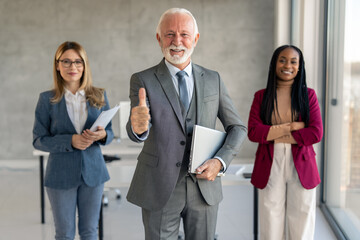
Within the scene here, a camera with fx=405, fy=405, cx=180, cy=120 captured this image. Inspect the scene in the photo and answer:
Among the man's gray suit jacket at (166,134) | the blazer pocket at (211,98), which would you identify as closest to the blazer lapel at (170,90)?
the man's gray suit jacket at (166,134)

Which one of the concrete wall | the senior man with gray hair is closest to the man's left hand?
the senior man with gray hair

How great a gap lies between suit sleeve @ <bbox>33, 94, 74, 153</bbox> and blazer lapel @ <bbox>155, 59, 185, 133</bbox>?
3.31 feet

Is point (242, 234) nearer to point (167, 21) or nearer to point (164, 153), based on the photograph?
point (164, 153)

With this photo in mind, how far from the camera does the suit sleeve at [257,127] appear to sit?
2.63 meters

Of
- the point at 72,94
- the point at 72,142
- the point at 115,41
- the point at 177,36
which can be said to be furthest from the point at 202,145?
the point at 115,41

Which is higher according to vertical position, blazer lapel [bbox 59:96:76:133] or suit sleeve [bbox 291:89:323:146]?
blazer lapel [bbox 59:96:76:133]

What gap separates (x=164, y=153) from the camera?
1.79 metres

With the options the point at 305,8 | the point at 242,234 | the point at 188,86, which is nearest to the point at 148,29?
the point at 305,8

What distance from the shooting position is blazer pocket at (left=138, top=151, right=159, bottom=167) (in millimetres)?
1803

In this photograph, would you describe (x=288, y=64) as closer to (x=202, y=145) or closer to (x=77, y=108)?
(x=202, y=145)

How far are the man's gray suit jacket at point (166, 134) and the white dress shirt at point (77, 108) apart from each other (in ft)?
3.08

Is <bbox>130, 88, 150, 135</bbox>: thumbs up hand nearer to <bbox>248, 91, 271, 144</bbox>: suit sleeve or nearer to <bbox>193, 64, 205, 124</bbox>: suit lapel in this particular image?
<bbox>193, 64, 205, 124</bbox>: suit lapel

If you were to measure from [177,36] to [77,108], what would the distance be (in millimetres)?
1171

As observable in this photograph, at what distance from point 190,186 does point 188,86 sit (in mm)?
451
